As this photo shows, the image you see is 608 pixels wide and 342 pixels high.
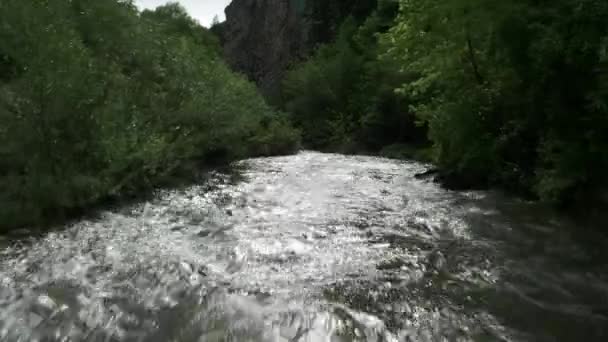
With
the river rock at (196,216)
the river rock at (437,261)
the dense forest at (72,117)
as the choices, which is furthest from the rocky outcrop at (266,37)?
the river rock at (437,261)

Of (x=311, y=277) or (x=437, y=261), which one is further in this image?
(x=437, y=261)

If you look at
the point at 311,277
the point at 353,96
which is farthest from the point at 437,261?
the point at 353,96

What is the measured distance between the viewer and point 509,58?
10.5 m

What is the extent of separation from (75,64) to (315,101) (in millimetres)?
36834

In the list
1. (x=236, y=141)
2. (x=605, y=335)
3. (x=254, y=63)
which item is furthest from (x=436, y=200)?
(x=254, y=63)

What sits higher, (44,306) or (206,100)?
(206,100)

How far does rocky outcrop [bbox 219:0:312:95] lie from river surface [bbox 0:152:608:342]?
58662 millimetres

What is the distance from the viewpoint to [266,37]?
279 ft

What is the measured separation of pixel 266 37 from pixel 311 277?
273ft

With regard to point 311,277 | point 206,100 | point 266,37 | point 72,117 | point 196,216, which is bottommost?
point 196,216

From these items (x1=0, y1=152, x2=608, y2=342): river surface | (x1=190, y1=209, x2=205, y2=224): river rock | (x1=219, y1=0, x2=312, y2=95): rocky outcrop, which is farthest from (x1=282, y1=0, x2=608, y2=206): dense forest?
(x1=219, y1=0, x2=312, y2=95): rocky outcrop

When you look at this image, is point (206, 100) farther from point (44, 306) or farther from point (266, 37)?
point (266, 37)

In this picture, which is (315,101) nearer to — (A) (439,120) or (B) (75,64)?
(A) (439,120)

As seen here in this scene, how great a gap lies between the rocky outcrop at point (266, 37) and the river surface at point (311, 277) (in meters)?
58.7
